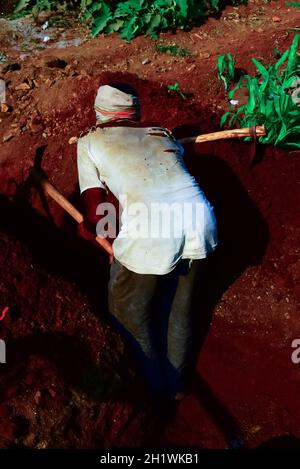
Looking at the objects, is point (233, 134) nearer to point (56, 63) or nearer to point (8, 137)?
point (8, 137)

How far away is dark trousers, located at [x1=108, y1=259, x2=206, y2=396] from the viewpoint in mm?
2627

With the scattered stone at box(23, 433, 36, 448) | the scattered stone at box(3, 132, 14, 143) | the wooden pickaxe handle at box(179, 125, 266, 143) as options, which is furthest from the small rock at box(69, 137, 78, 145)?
the scattered stone at box(23, 433, 36, 448)

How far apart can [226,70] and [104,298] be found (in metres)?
2.29

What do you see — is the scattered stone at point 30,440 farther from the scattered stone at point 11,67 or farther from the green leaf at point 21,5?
the green leaf at point 21,5

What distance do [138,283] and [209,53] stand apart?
311cm

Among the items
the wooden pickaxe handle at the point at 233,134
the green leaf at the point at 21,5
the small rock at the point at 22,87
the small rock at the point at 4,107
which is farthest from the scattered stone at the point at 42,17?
the wooden pickaxe handle at the point at 233,134

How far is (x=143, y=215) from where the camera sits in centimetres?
243

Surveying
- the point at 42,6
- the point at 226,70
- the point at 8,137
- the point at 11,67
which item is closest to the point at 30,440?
the point at 8,137

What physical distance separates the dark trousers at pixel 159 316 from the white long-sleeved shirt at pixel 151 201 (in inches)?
5.3

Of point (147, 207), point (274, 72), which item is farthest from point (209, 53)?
point (147, 207)

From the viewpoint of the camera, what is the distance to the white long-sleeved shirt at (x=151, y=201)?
7.97ft

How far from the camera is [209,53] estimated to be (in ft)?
16.1

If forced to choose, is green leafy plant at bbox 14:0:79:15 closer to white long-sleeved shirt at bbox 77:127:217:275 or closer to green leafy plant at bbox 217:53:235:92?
green leafy plant at bbox 217:53:235:92

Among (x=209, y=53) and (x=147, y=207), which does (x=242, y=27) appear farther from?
(x=147, y=207)
